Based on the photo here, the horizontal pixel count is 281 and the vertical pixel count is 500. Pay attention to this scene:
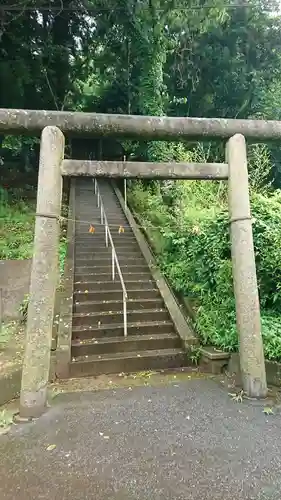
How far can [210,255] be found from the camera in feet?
16.7

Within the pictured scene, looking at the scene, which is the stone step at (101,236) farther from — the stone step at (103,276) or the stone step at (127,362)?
the stone step at (127,362)

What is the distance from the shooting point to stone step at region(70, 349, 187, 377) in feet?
14.9

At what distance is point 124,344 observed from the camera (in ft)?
16.3

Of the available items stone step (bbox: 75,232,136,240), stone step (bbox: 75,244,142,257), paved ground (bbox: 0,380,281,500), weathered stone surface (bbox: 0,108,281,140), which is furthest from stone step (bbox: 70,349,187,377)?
stone step (bbox: 75,232,136,240)

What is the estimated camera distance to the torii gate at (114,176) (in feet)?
11.4

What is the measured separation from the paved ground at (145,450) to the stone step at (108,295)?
7.27ft

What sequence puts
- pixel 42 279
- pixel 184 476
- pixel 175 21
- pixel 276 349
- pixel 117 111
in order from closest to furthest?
pixel 184 476 → pixel 42 279 → pixel 276 349 → pixel 175 21 → pixel 117 111

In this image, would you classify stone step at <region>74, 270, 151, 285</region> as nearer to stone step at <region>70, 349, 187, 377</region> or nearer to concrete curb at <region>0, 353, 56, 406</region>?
stone step at <region>70, 349, 187, 377</region>

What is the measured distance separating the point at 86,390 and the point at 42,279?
146 cm

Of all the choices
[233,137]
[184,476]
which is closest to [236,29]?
[233,137]

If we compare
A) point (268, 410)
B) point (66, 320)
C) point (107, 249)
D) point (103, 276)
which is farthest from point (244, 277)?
point (107, 249)

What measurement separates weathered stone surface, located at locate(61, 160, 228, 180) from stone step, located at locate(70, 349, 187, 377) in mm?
2391

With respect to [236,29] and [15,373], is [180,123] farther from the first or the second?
[236,29]

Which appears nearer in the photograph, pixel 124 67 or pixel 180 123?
pixel 180 123
